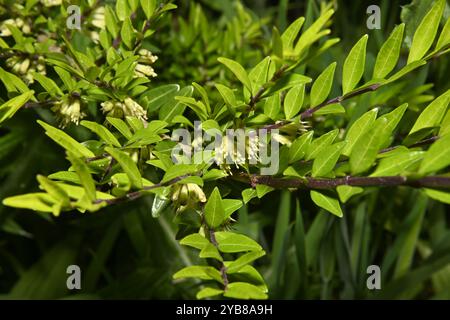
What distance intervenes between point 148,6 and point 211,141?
128 millimetres

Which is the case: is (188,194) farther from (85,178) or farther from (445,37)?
(445,37)

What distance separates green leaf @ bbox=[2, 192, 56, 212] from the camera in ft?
0.97

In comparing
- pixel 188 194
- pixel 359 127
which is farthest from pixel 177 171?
pixel 359 127

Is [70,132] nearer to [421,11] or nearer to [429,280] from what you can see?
[421,11]

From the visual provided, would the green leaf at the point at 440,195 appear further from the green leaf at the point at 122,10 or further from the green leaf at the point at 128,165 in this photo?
the green leaf at the point at 122,10

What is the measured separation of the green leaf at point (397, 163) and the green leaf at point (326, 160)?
3 cm

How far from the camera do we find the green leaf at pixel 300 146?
0.38m

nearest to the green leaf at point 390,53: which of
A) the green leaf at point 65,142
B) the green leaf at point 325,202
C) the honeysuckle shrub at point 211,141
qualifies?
the honeysuckle shrub at point 211,141

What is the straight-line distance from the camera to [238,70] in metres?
0.38

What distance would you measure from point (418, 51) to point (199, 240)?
211 mm

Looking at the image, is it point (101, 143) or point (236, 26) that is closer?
point (101, 143)

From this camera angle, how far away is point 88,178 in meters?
0.31
